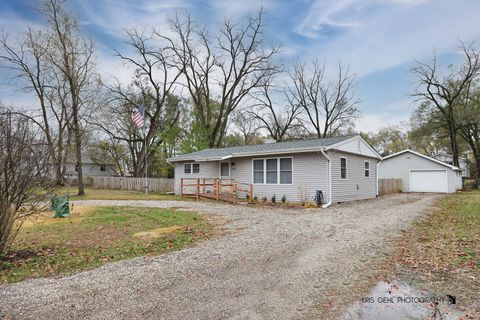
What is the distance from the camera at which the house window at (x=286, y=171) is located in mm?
14703

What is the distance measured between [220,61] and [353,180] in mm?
20969

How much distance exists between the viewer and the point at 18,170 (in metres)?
5.18

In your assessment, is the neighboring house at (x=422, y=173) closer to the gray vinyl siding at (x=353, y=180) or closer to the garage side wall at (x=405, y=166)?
the garage side wall at (x=405, y=166)

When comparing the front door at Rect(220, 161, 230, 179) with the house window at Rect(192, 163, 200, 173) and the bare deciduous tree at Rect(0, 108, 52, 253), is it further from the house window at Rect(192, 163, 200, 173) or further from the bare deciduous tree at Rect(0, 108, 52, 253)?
the bare deciduous tree at Rect(0, 108, 52, 253)

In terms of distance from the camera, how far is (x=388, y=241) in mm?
6484

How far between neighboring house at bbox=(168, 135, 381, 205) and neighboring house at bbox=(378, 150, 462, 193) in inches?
331

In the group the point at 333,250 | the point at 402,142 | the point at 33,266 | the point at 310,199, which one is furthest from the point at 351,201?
the point at 402,142

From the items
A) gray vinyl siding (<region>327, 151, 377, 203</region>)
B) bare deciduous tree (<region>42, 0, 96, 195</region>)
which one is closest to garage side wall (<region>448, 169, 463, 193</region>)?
gray vinyl siding (<region>327, 151, 377, 203</region>)

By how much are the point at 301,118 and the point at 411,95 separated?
A: 11.3m

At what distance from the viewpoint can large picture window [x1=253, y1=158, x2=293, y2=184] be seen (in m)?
14.8

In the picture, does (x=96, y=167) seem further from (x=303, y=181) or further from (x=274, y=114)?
(x=303, y=181)

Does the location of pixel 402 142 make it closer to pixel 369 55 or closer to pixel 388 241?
Result: pixel 369 55

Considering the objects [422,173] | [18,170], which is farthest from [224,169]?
[422,173]

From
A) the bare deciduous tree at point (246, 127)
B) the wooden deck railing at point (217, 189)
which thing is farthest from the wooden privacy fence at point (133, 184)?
the bare deciduous tree at point (246, 127)
